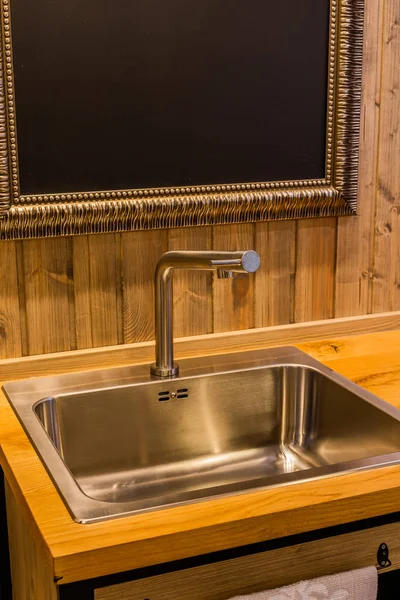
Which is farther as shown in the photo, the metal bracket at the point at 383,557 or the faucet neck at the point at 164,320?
the faucet neck at the point at 164,320

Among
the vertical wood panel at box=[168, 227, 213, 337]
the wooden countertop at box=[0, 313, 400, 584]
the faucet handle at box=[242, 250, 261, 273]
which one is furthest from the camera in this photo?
the vertical wood panel at box=[168, 227, 213, 337]

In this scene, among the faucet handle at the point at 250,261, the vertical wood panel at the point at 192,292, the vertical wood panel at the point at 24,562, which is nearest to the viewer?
the vertical wood panel at the point at 24,562

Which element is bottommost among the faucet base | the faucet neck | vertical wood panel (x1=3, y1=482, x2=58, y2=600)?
vertical wood panel (x1=3, y1=482, x2=58, y2=600)

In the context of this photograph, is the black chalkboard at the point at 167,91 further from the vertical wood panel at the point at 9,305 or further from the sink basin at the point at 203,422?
the sink basin at the point at 203,422

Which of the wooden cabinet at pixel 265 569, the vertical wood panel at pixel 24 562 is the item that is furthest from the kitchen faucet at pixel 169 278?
the wooden cabinet at pixel 265 569

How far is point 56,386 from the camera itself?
1.52 meters

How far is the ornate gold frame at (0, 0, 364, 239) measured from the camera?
1.47 metres

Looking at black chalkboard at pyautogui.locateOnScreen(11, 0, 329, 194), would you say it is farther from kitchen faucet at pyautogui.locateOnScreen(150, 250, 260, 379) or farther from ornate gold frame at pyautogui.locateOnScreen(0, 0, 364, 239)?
kitchen faucet at pyautogui.locateOnScreen(150, 250, 260, 379)

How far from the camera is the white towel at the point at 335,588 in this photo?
1.13 m

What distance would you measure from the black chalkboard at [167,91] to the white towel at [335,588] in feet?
2.58

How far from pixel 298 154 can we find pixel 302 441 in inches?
22.7

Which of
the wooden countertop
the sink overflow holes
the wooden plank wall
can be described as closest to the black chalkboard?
the wooden plank wall

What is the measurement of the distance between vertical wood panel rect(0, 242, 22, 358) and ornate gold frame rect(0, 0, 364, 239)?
6 centimetres

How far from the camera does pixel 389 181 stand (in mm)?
1815
